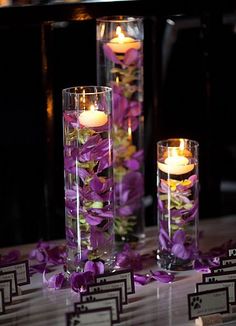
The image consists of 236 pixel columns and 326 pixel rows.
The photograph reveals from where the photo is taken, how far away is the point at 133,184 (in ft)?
7.36

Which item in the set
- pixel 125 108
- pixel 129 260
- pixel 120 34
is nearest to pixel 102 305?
pixel 129 260

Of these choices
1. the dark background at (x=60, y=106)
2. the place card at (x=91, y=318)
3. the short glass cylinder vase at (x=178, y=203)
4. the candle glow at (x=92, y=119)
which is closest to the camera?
the place card at (x=91, y=318)

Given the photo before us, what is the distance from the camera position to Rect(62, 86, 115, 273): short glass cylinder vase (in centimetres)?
196

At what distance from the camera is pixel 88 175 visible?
1.98m

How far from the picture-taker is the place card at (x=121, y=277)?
1.92 metres

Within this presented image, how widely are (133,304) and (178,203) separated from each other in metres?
0.26

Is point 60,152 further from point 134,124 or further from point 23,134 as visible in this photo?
point 134,124

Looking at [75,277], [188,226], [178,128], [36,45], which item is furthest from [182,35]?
[75,277]

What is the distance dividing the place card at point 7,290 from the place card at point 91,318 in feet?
0.69

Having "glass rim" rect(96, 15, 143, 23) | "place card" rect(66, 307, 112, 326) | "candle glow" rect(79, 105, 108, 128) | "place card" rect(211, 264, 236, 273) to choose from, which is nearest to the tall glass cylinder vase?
"glass rim" rect(96, 15, 143, 23)

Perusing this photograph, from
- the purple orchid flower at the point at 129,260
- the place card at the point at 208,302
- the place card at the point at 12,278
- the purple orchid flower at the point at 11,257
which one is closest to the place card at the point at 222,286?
the place card at the point at 208,302

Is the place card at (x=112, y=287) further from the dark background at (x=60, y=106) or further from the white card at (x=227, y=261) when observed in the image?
the dark background at (x=60, y=106)

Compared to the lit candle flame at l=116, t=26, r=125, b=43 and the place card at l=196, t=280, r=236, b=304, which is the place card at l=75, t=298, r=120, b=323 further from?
the lit candle flame at l=116, t=26, r=125, b=43

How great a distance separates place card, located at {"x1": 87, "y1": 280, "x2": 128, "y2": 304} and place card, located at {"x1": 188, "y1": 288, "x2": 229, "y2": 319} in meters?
0.15
